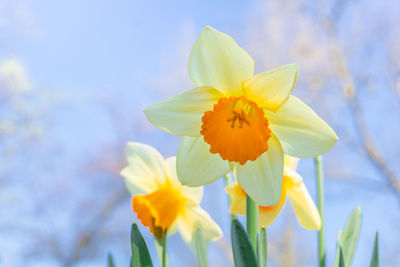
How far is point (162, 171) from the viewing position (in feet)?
1.67

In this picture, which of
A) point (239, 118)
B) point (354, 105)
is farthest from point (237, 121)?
point (354, 105)

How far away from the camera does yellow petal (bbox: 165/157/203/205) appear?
489 mm

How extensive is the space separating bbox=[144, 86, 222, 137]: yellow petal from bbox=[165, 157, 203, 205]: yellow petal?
113 millimetres

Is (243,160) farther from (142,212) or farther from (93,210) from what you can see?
(93,210)

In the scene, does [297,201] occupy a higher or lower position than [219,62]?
lower

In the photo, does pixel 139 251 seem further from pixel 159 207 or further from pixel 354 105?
pixel 354 105

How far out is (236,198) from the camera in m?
0.43

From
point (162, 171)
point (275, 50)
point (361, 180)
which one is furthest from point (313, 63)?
point (162, 171)

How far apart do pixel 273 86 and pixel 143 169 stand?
21cm

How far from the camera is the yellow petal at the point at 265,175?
0.37 metres

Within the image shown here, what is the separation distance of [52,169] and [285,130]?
556 centimetres

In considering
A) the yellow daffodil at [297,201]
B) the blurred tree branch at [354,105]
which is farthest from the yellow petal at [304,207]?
the blurred tree branch at [354,105]

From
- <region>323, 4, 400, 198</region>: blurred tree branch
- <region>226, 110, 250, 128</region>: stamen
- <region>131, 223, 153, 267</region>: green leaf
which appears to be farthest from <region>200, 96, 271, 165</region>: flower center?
<region>323, 4, 400, 198</region>: blurred tree branch

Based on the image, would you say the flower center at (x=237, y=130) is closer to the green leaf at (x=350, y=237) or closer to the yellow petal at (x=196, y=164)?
the yellow petal at (x=196, y=164)
